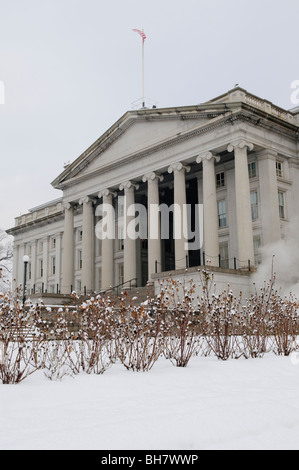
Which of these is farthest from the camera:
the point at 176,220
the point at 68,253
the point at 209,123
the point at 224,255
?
the point at 68,253

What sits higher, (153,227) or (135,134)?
(135,134)

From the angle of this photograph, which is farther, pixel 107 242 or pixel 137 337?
pixel 107 242

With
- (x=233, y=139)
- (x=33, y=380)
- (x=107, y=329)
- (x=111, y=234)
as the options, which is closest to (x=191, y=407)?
(x=33, y=380)

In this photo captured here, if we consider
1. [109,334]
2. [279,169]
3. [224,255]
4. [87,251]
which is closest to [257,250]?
[224,255]

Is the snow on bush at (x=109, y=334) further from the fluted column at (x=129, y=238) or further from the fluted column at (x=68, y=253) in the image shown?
the fluted column at (x=68, y=253)

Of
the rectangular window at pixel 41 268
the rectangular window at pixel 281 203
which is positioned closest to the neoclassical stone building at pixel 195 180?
the rectangular window at pixel 281 203

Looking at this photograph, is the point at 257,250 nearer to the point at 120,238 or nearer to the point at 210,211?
the point at 210,211

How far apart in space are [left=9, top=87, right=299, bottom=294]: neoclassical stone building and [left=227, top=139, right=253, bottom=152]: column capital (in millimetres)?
53

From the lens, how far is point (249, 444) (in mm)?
4867

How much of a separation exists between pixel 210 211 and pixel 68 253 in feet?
57.4

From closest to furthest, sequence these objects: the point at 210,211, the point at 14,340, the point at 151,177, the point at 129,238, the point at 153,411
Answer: the point at 153,411
the point at 14,340
the point at 210,211
the point at 151,177
the point at 129,238

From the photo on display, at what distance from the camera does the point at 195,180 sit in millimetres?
41562

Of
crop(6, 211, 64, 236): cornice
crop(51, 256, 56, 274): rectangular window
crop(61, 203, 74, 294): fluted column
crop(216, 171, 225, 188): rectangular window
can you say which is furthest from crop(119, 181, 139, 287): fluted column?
crop(51, 256, 56, 274): rectangular window
